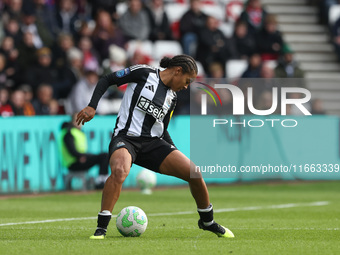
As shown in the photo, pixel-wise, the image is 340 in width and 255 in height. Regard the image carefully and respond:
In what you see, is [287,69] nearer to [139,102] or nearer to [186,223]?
[186,223]

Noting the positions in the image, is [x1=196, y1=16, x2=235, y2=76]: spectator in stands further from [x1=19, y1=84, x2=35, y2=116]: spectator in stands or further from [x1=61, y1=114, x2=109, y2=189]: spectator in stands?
[x1=19, y1=84, x2=35, y2=116]: spectator in stands

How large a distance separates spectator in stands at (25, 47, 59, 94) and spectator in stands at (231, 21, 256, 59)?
5.68 meters

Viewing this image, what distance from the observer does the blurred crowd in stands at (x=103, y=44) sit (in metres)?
17.8

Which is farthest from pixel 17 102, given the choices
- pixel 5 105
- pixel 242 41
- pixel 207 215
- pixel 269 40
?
pixel 207 215

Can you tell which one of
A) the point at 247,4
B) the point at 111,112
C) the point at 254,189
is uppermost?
the point at 247,4

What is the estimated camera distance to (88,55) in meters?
19.0

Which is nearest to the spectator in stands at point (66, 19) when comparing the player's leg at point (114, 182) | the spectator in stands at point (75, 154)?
the spectator in stands at point (75, 154)

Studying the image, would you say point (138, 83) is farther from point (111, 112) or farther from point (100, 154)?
point (111, 112)

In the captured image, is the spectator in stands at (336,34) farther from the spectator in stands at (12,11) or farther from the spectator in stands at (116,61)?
the spectator in stands at (12,11)

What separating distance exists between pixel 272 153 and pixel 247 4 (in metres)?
6.75

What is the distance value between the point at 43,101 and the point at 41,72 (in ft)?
2.85

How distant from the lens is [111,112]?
1848 centimetres

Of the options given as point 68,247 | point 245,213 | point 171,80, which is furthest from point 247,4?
point 68,247

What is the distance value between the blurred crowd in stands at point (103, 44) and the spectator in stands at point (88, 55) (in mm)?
23
